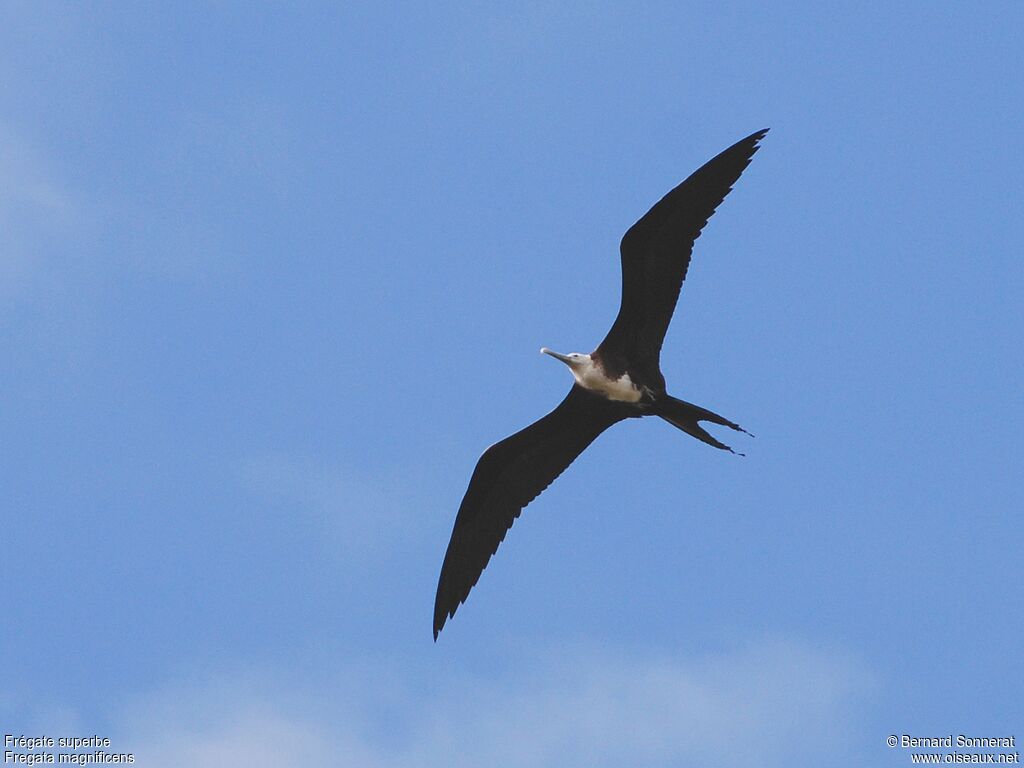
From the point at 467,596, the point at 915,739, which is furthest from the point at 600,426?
the point at 915,739

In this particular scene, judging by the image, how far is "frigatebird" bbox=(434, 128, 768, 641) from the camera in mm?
12148

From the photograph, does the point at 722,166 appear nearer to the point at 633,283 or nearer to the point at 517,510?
the point at 633,283

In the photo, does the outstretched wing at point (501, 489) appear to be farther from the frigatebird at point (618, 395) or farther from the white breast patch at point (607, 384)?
the white breast patch at point (607, 384)

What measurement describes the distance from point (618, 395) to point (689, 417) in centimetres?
67

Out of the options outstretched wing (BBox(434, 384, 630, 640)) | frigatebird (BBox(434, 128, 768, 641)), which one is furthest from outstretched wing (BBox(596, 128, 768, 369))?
outstretched wing (BBox(434, 384, 630, 640))

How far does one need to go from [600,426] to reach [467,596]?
1936 mm

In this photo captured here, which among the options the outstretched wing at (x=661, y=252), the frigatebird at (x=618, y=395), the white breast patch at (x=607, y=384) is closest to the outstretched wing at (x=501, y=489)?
the frigatebird at (x=618, y=395)

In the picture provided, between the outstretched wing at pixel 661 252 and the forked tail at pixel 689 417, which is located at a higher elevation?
the outstretched wing at pixel 661 252

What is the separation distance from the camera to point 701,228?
40.1ft

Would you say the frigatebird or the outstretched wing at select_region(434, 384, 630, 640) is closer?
the frigatebird

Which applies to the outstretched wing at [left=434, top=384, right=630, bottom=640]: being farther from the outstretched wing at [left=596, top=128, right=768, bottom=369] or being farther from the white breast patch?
the outstretched wing at [left=596, top=128, right=768, bottom=369]

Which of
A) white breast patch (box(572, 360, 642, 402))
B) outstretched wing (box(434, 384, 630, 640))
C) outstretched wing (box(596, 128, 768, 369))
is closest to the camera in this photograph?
outstretched wing (box(596, 128, 768, 369))

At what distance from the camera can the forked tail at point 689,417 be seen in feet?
40.2

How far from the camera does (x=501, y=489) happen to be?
44.8ft
